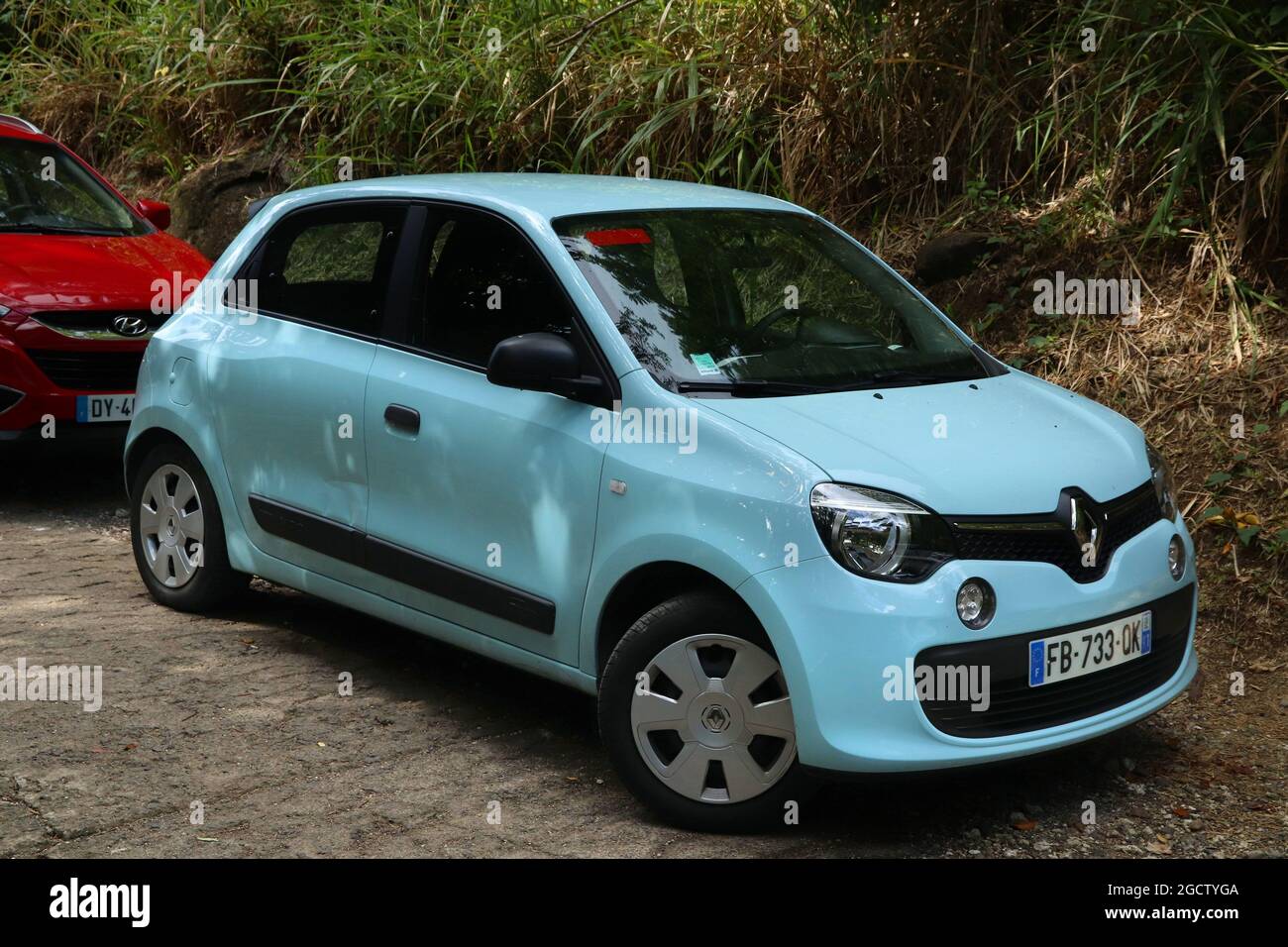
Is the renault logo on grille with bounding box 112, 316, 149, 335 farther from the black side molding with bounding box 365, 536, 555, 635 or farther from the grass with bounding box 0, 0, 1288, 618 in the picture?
the black side molding with bounding box 365, 536, 555, 635

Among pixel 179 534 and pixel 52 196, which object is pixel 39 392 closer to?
pixel 52 196

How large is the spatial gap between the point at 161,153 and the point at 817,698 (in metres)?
10.3

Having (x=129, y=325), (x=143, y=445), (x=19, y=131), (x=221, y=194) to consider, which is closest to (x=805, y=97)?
(x=129, y=325)

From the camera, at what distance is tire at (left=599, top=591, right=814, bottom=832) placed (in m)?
3.88

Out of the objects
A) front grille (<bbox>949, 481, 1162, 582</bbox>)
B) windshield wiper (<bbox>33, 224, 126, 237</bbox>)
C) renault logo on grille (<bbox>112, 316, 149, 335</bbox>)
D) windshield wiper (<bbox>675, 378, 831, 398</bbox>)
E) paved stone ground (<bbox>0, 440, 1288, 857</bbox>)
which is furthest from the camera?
windshield wiper (<bbox>33, 224, 126, 237</bbox>)

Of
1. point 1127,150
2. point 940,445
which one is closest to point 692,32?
point 1127,150

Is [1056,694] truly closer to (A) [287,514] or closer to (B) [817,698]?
(B) [817,698]

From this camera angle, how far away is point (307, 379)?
5137mm

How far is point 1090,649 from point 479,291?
2.15 m

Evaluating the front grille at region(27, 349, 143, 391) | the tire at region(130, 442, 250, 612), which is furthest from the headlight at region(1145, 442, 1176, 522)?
the front grille at region(27, 349, 143, 391)

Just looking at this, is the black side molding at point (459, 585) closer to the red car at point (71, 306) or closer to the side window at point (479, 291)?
the side window at point (479, 291)

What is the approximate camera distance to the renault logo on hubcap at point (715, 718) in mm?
3953

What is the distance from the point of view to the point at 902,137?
27.3 feet

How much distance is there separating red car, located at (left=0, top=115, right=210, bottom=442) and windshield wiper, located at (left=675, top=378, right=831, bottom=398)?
4.47 metres
